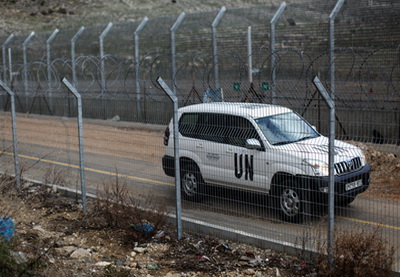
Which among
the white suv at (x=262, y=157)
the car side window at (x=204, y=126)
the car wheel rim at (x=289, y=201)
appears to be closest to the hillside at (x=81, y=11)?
the car side window at (x=204, y=126)

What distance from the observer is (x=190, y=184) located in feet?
29.0

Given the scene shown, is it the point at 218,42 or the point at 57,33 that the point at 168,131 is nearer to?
the point at 218,42

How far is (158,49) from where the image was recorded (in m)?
21.6

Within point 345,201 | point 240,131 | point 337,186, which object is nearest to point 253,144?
point 240,131

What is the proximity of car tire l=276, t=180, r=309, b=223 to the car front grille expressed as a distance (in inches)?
23.5

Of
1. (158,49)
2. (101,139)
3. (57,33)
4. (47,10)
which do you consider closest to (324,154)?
(101,139)

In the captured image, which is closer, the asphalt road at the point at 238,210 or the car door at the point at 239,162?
the asphalt road at the point at 238,210

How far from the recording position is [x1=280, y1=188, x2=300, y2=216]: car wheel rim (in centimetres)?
718

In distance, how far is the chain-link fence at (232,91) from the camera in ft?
24.0

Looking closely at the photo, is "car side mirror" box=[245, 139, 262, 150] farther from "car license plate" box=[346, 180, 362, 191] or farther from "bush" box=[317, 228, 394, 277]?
"bush" box=[317, 228, 394, 277]

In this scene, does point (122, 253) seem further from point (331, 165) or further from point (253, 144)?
point (331, 165)

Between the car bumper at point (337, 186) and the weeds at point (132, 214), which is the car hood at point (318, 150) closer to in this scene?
the car bumper at point (337, 186)

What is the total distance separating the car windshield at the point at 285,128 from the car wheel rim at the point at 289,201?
149 cm

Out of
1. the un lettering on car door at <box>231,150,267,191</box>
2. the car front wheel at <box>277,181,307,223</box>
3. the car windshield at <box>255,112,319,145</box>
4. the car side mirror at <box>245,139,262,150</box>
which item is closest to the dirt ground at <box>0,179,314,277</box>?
the car front wheel at <box>277,181,307,223</box>
